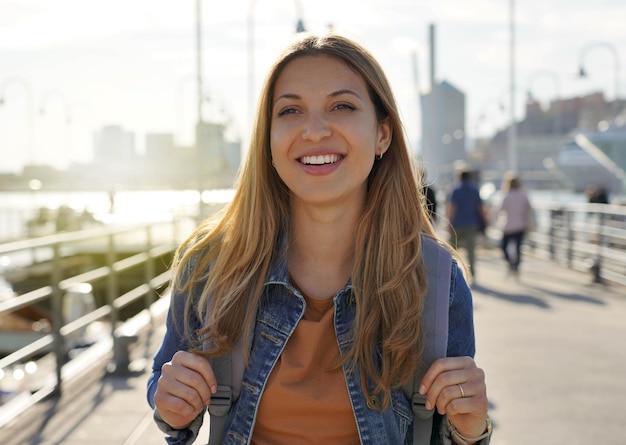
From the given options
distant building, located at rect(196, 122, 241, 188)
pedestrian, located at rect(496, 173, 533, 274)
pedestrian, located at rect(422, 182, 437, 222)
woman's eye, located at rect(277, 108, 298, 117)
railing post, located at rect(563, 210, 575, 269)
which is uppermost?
distant building, located at rect(196, 122, 241, 188)

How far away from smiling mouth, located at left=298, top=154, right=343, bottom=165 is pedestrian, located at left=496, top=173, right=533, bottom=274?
12162 millimetres

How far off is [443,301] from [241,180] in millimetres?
693

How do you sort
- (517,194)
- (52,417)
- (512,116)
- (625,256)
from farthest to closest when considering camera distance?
(512,116) → (517,194) → (625,256) → (52,417)

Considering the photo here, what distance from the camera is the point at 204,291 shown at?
2.08 m

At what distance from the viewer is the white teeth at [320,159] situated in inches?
85.0

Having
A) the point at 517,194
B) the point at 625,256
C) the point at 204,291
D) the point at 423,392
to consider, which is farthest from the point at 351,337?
the point at 517,194

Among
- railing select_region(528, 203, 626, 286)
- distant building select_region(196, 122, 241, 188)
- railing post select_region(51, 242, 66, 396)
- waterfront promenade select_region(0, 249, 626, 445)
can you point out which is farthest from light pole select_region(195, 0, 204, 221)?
railing post select_region(51, 242, 66, 396)

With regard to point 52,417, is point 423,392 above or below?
above

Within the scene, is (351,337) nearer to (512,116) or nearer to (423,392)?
(423,392)

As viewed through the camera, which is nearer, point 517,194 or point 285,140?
point 285,140

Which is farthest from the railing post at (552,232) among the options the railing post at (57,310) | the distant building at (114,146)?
the distant building at (114,146)

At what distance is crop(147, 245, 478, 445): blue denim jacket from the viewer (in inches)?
78.3

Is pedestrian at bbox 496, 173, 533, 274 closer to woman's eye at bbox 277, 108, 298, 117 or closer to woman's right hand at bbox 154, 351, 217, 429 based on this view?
woman's eye at bbox 277, 108, 298, 117

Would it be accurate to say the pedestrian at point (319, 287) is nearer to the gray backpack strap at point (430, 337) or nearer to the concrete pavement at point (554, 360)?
the gray backpack strap at point (430, 337)
